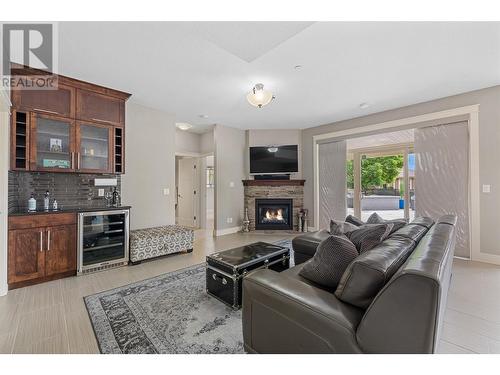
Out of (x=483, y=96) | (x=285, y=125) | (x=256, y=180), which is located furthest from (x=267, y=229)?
(x=483, y=96)

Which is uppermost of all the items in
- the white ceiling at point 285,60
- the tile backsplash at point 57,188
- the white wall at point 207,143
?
the white ceiling at point 285,60

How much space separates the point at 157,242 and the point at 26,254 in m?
1.46

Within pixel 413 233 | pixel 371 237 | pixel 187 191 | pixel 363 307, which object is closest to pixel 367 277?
pixel 363 307

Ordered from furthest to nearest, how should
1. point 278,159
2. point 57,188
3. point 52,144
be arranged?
point 278,159
point 57,188
point 52,144

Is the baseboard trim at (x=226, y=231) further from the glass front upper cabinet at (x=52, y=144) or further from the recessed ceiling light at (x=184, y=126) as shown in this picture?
the glass front upper cabinet at (x=52, y=144)

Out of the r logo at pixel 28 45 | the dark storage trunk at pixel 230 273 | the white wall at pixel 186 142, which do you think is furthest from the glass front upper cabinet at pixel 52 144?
the white wall at pixel 186 142

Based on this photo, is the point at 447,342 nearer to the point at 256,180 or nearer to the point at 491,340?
the point at 491,340

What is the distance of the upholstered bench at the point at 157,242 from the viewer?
3352 mm

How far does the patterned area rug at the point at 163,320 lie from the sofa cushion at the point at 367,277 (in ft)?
2.99

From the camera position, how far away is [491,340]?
5.67ft

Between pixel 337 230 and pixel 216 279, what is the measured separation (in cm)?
140

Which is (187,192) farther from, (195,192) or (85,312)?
(85,312)

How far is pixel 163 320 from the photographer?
197 centimetres

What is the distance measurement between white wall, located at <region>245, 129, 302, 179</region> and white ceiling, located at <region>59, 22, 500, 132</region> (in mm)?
1756
